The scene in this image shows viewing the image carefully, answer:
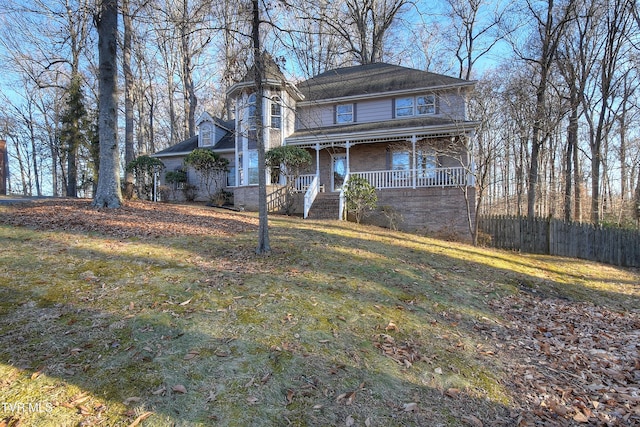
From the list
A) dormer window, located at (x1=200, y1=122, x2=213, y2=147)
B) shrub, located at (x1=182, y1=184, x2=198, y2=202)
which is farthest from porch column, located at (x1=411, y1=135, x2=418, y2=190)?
shrub, located at (x1=182, y1=184, x2=198, y2=202)

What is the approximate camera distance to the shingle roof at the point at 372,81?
55.5 ft

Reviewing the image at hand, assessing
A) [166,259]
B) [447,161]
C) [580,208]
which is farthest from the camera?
[580,208]

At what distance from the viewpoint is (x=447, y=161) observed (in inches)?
628

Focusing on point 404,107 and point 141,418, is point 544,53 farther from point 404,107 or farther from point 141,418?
point 141,418

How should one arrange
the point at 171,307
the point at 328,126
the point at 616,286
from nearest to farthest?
the point at 171,307 < the point at 616,286 < the point at 328,126

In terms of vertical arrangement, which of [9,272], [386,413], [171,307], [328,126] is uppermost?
[328,126]

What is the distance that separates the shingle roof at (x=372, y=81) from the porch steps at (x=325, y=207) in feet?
18.2

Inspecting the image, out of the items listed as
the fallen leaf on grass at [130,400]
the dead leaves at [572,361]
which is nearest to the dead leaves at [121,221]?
the fallen leaf on grass at [130,400]

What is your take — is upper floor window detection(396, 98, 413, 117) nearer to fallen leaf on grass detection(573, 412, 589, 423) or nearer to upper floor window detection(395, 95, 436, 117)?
upper floor window detection(395, 95, 436, 117)

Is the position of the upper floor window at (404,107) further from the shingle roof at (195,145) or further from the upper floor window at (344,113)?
the shingle roof at (195,145)

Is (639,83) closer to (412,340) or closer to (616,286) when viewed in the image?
(616,286)

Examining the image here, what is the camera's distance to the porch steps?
46.0 feet

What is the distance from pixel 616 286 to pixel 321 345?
947 centimetres

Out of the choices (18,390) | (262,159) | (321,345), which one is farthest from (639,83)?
(18,390)
